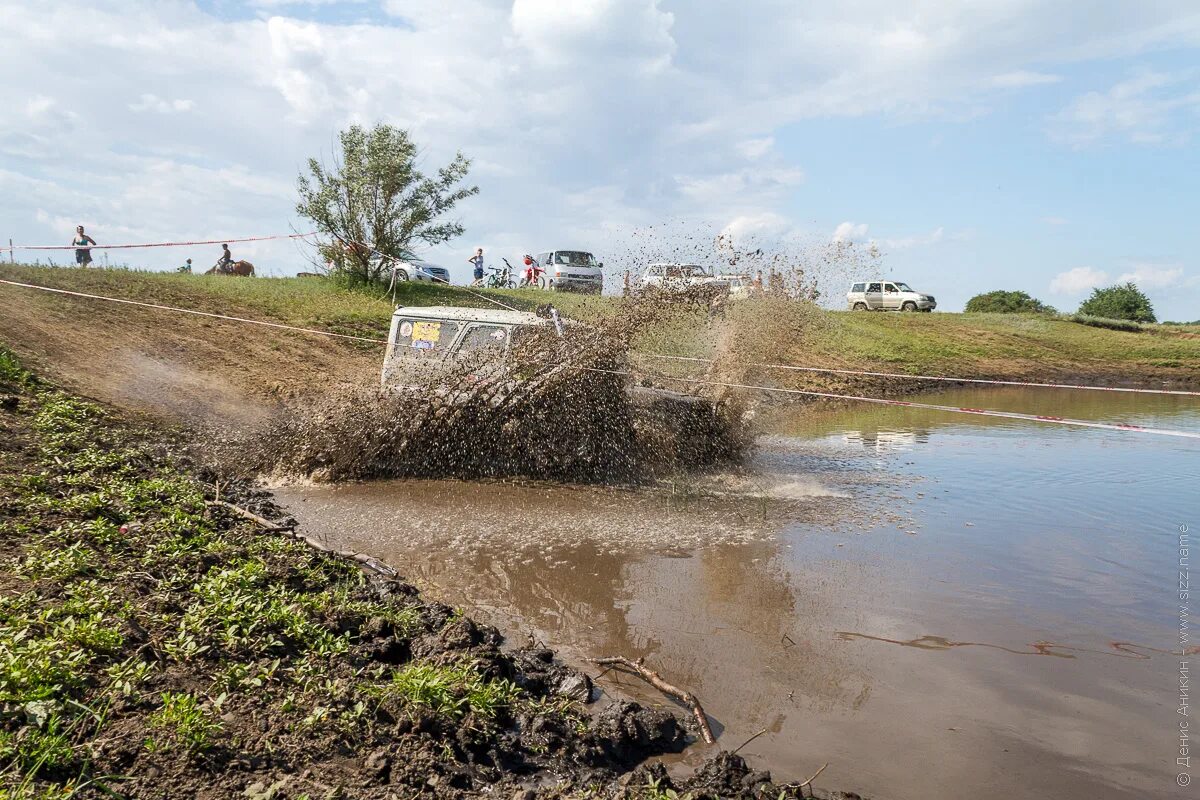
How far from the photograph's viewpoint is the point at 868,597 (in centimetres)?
581

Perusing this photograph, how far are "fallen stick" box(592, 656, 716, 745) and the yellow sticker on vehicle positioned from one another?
5.92 m

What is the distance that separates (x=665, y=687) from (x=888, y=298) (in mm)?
34712

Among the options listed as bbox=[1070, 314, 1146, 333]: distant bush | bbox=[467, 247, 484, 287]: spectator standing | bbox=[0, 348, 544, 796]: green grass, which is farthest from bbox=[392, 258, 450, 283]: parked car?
bbox=[1070, 314, 1146, 333]: distant bush

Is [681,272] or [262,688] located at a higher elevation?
[681,272]

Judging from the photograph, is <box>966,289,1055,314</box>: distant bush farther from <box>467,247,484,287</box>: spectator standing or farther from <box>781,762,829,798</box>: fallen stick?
<box>781,762,829,798</box>: fallen stick

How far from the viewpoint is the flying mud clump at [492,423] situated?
911cm

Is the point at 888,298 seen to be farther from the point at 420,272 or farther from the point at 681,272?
the point at 681,272

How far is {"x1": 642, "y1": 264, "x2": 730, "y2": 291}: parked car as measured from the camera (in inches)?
417

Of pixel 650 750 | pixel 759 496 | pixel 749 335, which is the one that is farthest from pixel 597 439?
pixel 650 750

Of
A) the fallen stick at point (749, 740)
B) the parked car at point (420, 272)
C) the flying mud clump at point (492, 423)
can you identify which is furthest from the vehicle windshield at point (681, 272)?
the parked car at point (420, 272)

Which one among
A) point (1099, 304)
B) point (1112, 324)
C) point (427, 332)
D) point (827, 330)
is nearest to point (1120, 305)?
point (1099, 304)

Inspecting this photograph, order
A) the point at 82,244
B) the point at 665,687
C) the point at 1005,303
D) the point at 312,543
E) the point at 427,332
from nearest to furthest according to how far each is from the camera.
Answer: the point at 665,687 → the point at 312,543 → the point at 427,332 → the point at 82,244 → the point at 1005,303

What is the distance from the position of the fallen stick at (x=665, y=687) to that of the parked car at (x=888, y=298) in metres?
34.3

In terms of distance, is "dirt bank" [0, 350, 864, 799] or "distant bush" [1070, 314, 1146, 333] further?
"distant bush" [1070, 314, 1146, 333]
